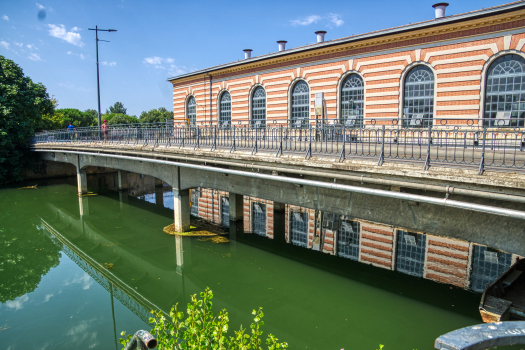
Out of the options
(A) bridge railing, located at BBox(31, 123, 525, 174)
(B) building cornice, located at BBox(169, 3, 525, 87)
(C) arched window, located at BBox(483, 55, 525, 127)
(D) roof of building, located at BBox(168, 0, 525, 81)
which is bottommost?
(A) bridge railing, located at BBox(31, 123, 525, 174)

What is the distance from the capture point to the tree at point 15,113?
30.5m

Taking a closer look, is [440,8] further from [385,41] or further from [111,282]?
[111,282]

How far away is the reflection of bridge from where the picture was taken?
10.1 m

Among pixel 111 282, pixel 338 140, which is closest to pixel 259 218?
pixel 338 140

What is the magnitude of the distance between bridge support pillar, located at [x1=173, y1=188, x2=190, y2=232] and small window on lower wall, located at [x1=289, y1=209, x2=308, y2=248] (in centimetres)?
493

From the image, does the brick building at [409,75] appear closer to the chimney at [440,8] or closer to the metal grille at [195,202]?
the chimney at [440,8]

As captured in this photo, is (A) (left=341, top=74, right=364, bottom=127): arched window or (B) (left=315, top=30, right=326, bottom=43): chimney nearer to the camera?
(A) (left=341, top=74, right=364, bottom=127): arched window

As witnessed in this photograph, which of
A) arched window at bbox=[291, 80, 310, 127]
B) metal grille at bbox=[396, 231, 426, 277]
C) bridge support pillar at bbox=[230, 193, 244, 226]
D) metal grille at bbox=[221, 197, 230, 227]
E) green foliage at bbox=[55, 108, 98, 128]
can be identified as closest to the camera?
metal grille at bbox=[396, 231, 426, 277]

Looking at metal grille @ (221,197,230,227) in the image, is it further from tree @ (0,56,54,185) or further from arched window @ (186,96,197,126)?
tree @ (0,56,54,185)

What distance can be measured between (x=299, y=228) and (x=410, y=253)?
5.41 metres

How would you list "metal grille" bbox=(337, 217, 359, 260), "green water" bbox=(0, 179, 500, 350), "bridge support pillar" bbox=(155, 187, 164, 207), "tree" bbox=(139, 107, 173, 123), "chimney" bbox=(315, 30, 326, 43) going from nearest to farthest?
"green water" bbox=(0, 179, 500, 350)
"metal grille" bbox=(337, 217, 359, 260)
"chimney" bbox=(315, 30, 326, 43)
"bridge support pillar" bbox=(155, 187, 164, 207)
"tree" bbox=(139, 107, 173, 123)

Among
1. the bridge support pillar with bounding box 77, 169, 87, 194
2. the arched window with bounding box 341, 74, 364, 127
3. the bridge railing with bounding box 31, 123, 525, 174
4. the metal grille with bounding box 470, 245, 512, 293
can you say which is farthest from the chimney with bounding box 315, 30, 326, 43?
the bridge support pillar with bounding box 77, 169, 87, 194

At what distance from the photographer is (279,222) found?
61.1 ft

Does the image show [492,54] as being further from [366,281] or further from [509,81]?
[366,281]
